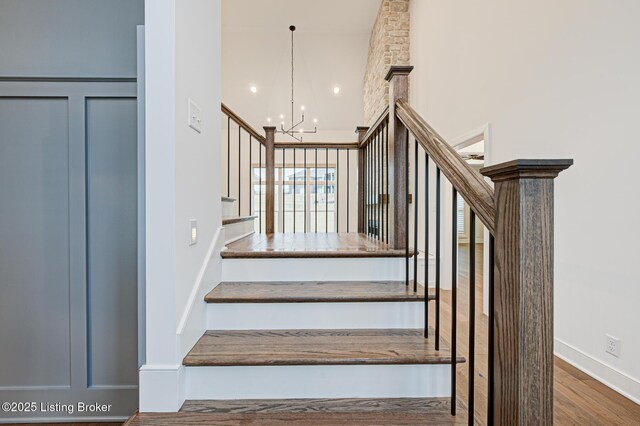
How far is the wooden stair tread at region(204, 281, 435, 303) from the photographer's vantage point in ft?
5.68

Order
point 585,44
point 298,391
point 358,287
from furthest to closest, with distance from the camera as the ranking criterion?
point 585,44 → point 358,287 → point 298,391

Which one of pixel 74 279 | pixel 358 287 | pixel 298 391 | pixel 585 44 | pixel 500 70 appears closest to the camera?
pixel 298 391

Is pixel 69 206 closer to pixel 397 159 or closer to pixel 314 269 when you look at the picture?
pixel 314 269

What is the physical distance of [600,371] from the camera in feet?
7.01

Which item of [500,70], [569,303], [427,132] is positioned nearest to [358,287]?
[427,132]

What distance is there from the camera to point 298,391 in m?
1.50

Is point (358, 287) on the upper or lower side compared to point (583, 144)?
lower

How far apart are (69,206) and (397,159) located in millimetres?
1798

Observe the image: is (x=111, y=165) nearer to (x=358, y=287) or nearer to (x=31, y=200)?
(x=31, y=200)

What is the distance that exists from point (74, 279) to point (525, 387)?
1.96 m

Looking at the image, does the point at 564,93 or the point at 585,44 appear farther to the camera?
the point at 564,93

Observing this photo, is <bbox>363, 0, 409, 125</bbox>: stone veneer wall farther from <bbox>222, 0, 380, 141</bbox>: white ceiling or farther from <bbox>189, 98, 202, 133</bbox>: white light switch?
<bbox>189, 98, 202, 133</bbox>: white light switch

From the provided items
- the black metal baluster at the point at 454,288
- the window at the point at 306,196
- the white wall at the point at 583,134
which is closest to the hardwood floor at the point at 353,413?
the black metal baluster at the point at 454,288

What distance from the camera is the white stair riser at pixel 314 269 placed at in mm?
2061
